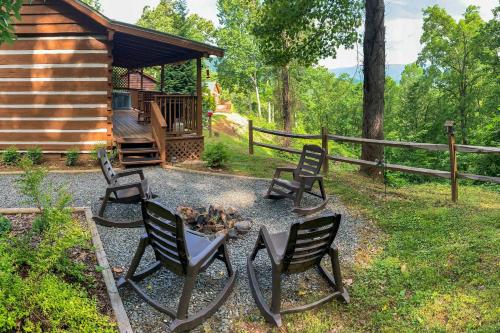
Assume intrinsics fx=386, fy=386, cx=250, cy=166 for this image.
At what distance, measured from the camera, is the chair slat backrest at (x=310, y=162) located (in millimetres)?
6945

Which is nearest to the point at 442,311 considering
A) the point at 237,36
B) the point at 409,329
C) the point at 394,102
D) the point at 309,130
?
the point at 409,329

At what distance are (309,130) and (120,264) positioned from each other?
3186 centimetres

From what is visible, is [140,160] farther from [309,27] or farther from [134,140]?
[309,27]

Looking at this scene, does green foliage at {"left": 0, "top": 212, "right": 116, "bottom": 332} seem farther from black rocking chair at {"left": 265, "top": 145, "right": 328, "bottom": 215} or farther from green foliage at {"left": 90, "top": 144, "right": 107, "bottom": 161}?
green foliage at {"left": 90, "top": 144, "right": 107, "bottom": 161}

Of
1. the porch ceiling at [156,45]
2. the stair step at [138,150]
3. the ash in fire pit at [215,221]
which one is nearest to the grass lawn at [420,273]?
the ash in fire pit at [215,221]

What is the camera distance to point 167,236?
338 cm

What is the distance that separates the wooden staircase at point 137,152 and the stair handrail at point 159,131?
15cm

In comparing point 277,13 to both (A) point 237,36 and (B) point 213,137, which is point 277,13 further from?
(A) point 237,36

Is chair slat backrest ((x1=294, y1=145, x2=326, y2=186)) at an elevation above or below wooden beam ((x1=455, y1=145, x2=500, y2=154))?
below

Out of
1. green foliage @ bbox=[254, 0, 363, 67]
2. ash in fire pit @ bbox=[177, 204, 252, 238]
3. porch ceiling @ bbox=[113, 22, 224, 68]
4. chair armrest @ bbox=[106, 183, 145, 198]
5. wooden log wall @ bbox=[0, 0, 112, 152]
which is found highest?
green foliage @ bbox=[254, 0, 363, 67]

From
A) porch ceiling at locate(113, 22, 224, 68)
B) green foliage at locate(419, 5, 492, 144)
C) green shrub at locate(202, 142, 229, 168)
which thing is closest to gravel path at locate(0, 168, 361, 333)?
green shrub at locate(202, 142, 229, 168)

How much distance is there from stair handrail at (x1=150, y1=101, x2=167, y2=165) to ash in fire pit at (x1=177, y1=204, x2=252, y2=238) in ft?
13.5

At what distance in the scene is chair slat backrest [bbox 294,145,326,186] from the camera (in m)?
6.94

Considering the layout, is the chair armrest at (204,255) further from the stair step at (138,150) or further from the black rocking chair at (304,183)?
the stair step at (138,150)
